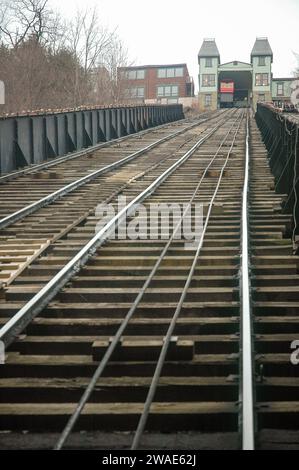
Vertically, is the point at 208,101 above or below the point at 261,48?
below

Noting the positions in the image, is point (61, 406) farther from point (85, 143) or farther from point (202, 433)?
point (85, 143)

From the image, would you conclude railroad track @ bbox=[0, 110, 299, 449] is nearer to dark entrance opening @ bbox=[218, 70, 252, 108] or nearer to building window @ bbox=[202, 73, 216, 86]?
dark entrance opening @ bbox=[218, 70, 252, 108]

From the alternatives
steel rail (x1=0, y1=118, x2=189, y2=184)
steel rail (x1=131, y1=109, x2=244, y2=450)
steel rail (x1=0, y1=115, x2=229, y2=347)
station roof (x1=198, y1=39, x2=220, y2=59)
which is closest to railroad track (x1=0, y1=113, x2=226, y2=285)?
steel rail (x1=0, y1=118, x2=189, y2=184)

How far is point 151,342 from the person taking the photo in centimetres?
526

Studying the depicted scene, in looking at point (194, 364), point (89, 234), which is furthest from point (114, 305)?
point (89, 234)

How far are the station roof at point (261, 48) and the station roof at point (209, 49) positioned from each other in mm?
5614

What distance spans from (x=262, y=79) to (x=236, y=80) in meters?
4.68

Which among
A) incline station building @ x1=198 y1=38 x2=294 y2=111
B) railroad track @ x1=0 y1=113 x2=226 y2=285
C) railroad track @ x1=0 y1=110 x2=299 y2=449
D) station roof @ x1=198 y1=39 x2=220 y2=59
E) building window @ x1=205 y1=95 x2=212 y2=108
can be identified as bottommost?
railroad track @ x1=0 y1=110 x2=299 y2=449

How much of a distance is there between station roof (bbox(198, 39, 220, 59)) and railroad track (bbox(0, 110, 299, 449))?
89027 millimetres

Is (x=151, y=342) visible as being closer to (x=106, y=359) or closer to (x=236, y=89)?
(x=106, y=359)

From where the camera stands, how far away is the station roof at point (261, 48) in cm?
9488

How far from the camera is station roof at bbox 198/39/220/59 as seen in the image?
9444cm

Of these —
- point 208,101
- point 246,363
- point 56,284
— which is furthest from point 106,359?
point 208,101

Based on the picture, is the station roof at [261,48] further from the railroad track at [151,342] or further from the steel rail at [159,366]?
the steel rail at [159,366]
